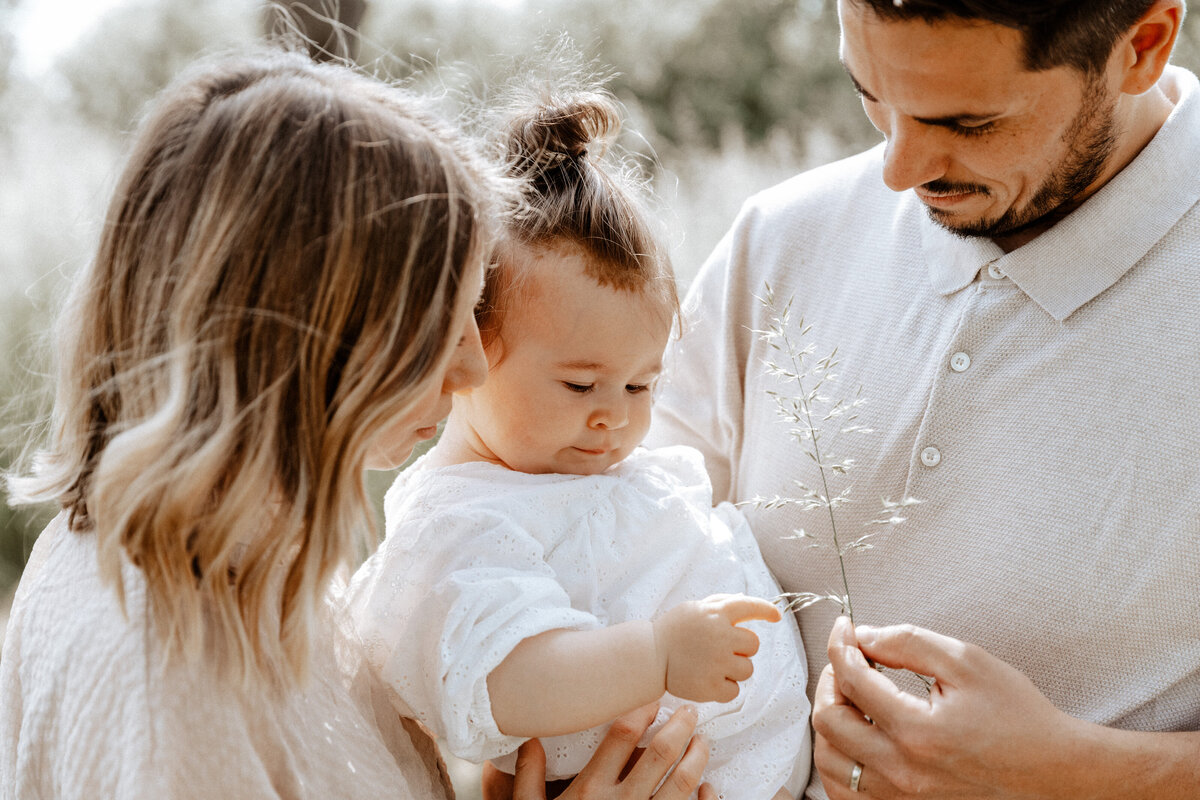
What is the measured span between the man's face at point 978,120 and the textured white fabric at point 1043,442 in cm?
7

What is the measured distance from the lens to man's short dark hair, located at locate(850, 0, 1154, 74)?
160 centimetres

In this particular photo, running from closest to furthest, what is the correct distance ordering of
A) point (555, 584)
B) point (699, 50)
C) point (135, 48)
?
1. point (555, 584)
2. point (135, 48)
3. point (699, 50)

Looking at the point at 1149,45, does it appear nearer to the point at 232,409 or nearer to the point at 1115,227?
the point at 1115,227

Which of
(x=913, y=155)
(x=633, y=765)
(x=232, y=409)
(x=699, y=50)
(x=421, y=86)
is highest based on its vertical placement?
(x=913, y=155)

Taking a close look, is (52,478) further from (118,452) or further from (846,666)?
(846,666)

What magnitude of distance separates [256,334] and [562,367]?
670mm

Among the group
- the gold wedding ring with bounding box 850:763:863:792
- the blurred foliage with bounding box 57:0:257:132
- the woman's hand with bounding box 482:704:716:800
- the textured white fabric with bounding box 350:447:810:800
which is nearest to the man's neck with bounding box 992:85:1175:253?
the textured white fabric with bounding box 350:447:810:800

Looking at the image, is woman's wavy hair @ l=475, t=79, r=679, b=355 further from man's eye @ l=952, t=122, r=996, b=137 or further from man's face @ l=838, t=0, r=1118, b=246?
man's eye @ l=952, t=122, r=996, b=137

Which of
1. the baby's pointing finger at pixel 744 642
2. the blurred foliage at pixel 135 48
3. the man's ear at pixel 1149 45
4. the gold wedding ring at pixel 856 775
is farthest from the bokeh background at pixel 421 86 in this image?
the gold wedding ring at pixel 856 775

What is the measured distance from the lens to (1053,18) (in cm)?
162

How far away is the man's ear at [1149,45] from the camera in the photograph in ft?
5.60

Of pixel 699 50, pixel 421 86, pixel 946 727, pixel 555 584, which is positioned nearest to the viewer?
pixel 946 727

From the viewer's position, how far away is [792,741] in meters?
1.92

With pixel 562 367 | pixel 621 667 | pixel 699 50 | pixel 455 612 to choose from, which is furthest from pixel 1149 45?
pixel 699 50
